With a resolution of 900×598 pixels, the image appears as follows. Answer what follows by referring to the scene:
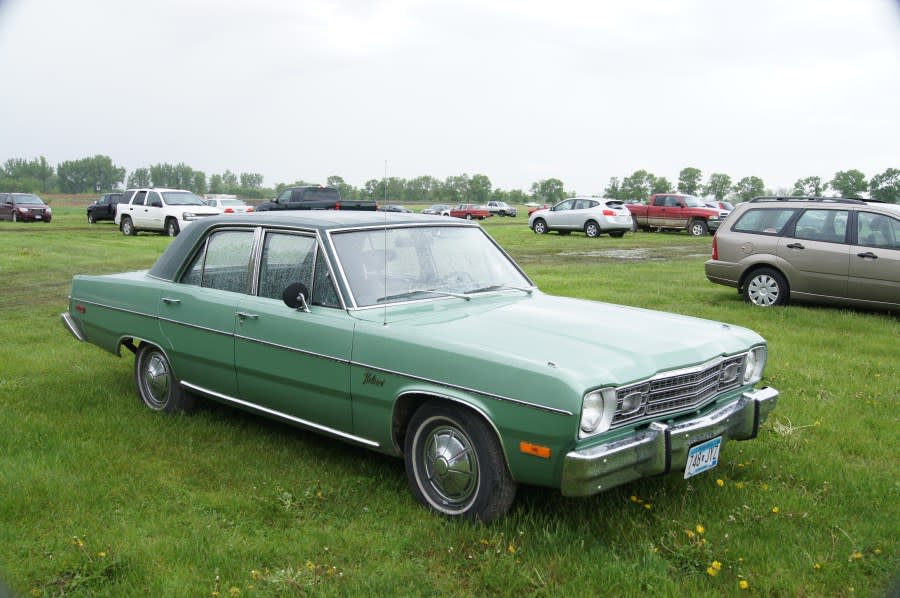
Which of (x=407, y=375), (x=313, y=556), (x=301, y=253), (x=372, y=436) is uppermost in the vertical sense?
(x=301, y=253)

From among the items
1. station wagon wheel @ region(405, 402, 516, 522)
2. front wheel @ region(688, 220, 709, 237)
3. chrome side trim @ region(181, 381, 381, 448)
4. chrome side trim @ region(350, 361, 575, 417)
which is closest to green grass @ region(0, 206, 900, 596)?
station wagon wheel @ region(405, 402, 516, 522)

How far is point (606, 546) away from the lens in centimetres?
387

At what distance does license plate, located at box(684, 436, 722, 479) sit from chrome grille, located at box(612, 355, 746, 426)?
21 cm

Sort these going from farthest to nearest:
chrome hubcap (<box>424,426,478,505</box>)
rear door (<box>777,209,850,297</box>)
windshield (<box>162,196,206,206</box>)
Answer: windshield (<box>162,196,206,206</box>) → rear door (<box>777,209,850,297</box>) → chrome hubcap (<box>424,426,478,505</box>)

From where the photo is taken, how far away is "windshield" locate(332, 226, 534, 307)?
485 centimetres

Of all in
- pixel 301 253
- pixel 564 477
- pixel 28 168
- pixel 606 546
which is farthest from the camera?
pixel 28 168

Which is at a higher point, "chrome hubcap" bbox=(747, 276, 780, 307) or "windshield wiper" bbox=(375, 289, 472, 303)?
"windshield wiper" bbox=(375, 289, 472, 303)

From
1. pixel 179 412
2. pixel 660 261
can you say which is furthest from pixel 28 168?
pixel 179 412

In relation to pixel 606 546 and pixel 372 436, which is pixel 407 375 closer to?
pixel 372 436

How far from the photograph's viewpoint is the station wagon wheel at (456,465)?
→ 393 centimetres

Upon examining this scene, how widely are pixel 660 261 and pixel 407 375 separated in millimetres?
16948

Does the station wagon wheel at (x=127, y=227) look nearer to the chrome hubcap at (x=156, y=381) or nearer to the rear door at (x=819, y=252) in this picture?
the rear door at (x=819, y=252)

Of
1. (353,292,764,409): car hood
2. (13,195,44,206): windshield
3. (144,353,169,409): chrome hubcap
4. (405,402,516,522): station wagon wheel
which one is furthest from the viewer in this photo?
(13,195,44,206): windshield

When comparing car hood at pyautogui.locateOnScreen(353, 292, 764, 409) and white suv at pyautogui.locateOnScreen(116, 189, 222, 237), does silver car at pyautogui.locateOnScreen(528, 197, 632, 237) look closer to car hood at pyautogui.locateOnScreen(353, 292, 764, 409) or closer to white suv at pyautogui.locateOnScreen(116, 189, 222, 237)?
white suv at pyautogui.locateOnScreen(116, 189, 222, 237)
